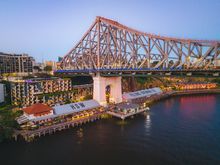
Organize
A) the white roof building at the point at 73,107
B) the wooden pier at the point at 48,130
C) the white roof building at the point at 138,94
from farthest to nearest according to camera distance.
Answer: the white roof building at the point at 138,94, the white roof building at the point at 73,107, the wooden pier at the point at 48,130

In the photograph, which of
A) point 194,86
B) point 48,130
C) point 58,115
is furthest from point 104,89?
point 194,86

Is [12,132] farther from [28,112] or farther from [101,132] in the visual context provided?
[101,132]

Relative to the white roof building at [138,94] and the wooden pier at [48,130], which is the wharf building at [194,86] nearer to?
the white roof building at [138,94]

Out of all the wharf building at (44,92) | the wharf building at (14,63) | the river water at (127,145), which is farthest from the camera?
the wharf building at (14,63)

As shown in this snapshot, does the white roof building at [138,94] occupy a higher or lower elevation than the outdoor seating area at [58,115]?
higher

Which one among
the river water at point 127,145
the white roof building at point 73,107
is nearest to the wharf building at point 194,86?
the river water at point 127,145

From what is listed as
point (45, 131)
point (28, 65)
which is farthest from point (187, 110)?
point (28, 65)

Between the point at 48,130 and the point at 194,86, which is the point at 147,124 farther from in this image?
the point at 194,86
